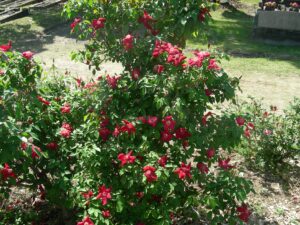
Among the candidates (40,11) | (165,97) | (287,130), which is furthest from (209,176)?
(40,11)

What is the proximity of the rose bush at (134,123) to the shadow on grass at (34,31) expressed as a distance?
795 cm

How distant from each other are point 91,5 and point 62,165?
142cm

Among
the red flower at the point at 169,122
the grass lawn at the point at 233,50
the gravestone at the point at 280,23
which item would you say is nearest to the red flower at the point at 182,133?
the red flower at the point at 169,122

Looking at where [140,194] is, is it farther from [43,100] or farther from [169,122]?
[43,100]

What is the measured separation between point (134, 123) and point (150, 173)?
430mm

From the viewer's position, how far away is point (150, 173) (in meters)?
2.97

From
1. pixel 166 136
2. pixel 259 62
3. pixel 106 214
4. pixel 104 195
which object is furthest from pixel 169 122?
pixel 259 62

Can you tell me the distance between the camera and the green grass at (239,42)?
11.1m

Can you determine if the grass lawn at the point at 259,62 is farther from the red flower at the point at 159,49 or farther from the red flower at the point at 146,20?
the red flower at the point at 159,49

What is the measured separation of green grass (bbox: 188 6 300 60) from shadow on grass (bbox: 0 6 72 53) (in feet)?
13.9

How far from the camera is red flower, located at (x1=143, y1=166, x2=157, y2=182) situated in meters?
2.96

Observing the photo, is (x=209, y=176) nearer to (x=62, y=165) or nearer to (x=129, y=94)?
(x=129, y=94)

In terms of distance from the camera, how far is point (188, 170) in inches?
124

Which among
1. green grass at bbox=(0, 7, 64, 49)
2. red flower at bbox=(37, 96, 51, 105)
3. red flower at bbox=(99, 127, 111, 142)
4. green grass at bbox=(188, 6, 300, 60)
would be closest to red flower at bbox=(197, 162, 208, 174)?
red flower at bbox=(99, 127, 111, 142)
